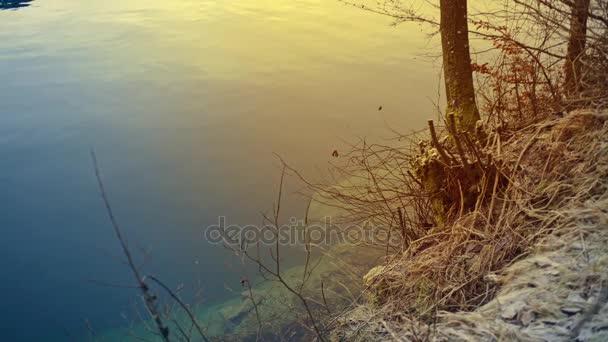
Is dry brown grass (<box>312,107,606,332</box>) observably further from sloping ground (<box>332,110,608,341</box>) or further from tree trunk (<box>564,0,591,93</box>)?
tree trunk (<box>564,0,591,93</box>)

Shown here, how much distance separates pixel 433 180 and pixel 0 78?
1292cm

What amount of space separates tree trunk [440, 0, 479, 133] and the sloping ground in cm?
85

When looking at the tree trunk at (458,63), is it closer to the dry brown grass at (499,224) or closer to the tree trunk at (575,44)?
the dry brown grass at (499,224)

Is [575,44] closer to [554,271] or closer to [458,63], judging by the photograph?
[458,63]

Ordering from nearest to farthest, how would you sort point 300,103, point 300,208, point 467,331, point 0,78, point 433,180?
1. point 467,331
2. point 433,180
3. point 300,208
4. point 300,103
5. point 0,78

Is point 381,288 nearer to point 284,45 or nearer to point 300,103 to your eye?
point 300,103

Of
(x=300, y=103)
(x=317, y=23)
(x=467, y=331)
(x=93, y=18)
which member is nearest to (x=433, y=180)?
(x=467, y=331)

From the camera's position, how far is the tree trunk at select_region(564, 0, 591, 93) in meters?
4.48

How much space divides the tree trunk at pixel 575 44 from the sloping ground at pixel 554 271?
461 millimetres

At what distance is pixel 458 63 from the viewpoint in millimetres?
5227

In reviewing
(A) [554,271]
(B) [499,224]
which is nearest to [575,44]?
(B) [499,224]

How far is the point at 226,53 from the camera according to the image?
14.4 meters

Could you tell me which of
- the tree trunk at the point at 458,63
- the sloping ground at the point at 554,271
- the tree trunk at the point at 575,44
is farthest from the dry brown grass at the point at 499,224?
the tree trunk at the point at 458,63

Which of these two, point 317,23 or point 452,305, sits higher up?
point 317,23
